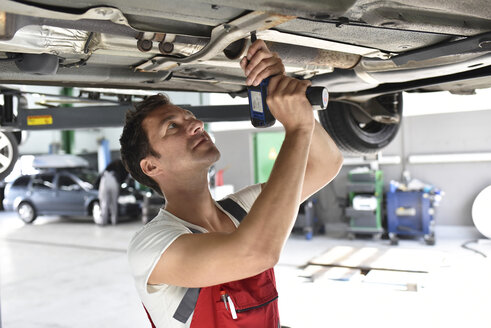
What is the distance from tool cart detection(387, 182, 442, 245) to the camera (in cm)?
637

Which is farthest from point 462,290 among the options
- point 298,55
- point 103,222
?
point 103,222

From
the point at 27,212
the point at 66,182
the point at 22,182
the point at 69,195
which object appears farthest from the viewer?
the point at 22,182

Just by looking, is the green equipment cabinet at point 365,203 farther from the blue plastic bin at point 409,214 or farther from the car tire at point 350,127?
the car tire at point 350,127

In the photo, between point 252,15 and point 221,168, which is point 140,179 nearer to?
point 252,15

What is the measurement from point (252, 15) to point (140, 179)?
68 centimetres

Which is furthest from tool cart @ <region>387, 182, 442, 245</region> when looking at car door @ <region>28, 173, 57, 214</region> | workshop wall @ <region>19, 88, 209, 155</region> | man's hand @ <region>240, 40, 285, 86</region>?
workshop wall @ <region>19, 88, 209, 155</region>

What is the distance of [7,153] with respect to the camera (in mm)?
2934

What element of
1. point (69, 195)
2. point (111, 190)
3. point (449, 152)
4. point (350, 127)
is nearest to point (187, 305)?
point (350, 127)

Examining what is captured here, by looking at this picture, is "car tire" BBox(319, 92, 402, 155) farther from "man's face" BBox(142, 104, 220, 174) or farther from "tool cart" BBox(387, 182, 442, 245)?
"tool cart" BBox(387, 182, 442, 245)

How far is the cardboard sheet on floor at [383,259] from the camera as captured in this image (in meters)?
4.81

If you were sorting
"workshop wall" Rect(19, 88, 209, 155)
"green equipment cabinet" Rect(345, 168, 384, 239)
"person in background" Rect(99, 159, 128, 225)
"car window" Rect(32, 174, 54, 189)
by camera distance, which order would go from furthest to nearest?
"workshop wall" Rect(19, 88, 209, 155)
"car window" Rect(32, 174, 54, 189)
"person in background" Rect(99, 159, 128, 225)
"green equipment cabinet" Rect(345, 168, 384, 239)

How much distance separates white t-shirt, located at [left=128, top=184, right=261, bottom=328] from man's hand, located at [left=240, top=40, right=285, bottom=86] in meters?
0.42

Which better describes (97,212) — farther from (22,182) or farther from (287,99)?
(287,99)

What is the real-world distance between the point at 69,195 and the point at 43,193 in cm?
65
